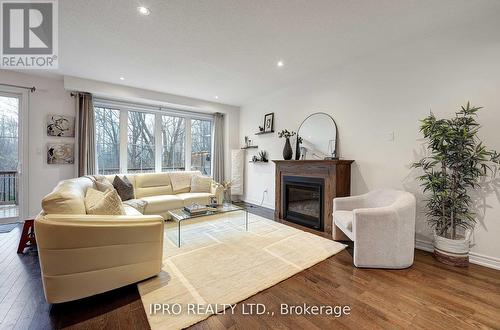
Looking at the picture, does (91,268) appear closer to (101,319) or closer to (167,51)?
(101,319)

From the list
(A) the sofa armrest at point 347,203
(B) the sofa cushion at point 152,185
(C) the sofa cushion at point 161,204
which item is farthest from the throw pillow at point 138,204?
(A) the sofa armrest at point 347,203

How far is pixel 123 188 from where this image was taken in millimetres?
3688

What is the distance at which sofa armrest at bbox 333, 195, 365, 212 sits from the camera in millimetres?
2908

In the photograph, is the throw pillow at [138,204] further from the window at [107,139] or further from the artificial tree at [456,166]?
the artificial tree at [456,166]

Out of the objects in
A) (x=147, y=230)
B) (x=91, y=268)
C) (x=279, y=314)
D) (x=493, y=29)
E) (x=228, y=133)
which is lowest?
(x=279, y=314)

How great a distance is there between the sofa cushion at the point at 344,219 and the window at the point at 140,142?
4314 millimetres

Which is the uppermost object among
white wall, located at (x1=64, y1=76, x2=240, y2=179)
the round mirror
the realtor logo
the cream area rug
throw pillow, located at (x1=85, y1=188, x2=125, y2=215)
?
the realtor logo

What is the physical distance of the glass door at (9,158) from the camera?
142 inches

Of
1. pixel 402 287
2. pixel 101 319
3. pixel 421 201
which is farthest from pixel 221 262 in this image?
pixel 421 201

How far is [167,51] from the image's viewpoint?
2.96 meters

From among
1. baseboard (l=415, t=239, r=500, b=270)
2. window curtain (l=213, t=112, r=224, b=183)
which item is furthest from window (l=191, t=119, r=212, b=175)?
baseboard (l=415, t=239, r=500, b=270)

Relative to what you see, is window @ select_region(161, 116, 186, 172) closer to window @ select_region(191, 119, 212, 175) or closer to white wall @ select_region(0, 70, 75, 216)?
window @ select_region(191, 119, 212, 175)

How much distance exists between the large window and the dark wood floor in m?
2.72

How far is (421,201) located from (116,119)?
574 cm
